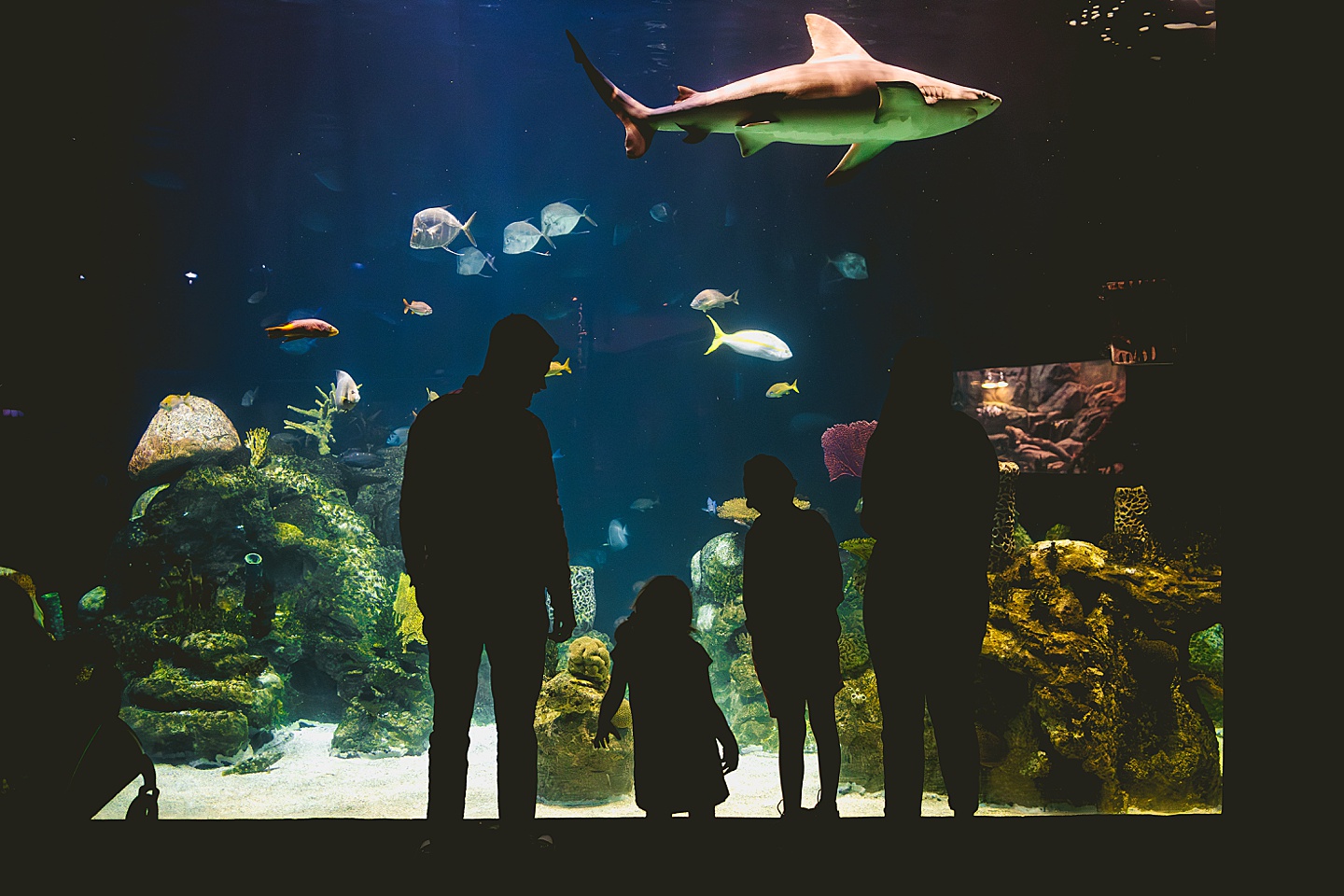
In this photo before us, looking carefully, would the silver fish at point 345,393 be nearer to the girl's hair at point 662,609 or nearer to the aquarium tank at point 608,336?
the aquarium tank at point 608,336

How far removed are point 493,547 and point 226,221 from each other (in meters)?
17.5

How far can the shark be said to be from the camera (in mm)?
3887

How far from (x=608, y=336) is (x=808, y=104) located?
34.8 feet

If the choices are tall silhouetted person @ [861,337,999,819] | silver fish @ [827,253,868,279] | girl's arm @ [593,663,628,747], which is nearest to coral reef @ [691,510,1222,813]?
Result: tall silhouetted person @ [861,337,999,819]

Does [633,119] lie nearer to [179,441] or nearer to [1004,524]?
[1004,524]

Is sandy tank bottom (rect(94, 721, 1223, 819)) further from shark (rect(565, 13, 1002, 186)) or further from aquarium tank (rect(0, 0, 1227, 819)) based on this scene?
shark (rect(565, 13, 1002, 186))

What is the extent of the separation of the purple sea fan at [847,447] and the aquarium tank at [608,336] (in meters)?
0.10

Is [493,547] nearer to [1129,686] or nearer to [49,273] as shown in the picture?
[1129,686]

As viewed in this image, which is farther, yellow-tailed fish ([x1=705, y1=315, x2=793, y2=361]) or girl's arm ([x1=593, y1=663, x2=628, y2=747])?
yellow-tailed fish ([x1=705, y1=315, x2=793, y2=361])

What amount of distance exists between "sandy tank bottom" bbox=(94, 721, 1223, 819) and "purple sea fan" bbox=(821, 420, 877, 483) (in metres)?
3.43

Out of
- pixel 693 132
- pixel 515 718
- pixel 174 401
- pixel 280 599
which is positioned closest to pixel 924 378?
pixel 515 718

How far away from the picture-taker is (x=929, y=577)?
2.52 m

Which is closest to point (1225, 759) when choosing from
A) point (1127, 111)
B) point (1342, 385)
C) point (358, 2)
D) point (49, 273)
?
point (1342, 385)

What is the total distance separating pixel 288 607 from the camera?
7.25 meters
